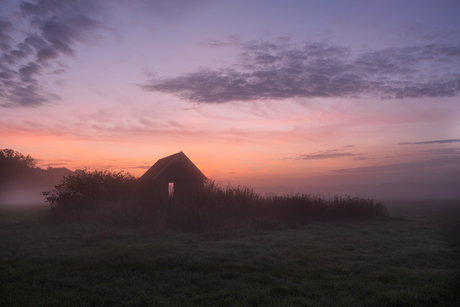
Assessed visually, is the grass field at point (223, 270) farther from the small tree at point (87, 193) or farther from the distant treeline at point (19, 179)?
the distant treeline at point (19, 179)

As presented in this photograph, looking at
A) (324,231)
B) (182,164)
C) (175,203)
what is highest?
(182,164)

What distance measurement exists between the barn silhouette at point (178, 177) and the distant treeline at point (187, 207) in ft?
6.45

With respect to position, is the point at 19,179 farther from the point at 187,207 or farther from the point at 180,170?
the point at 187,207

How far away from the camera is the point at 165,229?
13.9 m

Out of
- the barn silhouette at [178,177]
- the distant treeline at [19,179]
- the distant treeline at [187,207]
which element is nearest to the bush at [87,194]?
the distant treeline at [187,207]

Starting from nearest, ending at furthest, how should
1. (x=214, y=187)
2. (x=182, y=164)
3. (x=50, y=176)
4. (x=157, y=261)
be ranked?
(x=157, y=261), (x=214, y=187), (x=182, y=164), (x=50, y=176)

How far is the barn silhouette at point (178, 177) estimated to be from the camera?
2377cm

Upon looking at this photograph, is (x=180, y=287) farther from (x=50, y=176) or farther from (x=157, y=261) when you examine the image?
(x=50, y=176)

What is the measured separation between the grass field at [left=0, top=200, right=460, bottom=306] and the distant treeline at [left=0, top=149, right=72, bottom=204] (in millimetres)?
44083

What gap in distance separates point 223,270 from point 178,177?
56.4 feet

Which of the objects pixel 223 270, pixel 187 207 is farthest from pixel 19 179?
pixel 223 270

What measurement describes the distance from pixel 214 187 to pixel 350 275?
44.9ft

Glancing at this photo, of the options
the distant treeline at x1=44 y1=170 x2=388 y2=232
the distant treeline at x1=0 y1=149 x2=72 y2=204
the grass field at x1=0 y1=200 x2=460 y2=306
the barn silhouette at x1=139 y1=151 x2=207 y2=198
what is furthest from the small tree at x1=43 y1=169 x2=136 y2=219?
the distant treeline at x1=0 y1=149 x2=72 y2=204

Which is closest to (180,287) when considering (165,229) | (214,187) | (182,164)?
(165,229)
